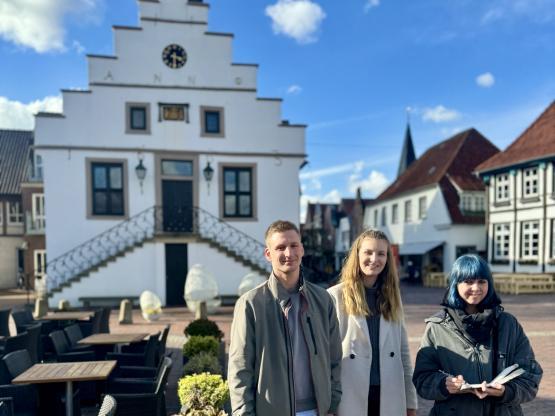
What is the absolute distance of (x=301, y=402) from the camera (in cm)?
228

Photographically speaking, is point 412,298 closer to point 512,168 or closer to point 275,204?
point 275,204

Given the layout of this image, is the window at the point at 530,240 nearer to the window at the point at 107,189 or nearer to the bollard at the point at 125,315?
the bollard at the point at 125,315

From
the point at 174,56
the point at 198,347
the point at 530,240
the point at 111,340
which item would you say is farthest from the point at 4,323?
the point at 530,240

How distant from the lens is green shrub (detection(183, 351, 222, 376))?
182 inches

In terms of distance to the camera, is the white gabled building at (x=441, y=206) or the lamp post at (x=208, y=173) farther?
the white gabled building at (x=441, y=206)

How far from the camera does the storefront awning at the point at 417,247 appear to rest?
79.1 ft

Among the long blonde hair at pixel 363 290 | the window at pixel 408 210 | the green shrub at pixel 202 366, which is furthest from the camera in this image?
the window at pixel 408 210

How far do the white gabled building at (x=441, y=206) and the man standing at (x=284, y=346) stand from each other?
902 inches

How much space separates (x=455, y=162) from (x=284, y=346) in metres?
25.9

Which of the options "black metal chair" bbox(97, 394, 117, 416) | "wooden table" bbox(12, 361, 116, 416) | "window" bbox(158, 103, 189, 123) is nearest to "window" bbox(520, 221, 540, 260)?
"window" bbox(158, 103, 189, 123)

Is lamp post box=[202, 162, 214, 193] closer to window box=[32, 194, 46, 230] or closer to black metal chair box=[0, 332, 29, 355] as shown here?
black metal chair box=[0, 332, 29, 355]

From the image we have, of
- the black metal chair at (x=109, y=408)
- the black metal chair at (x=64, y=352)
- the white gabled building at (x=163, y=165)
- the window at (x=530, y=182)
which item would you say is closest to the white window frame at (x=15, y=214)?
the white gabled building at (x=163, y=165)

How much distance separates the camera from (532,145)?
21047 mm

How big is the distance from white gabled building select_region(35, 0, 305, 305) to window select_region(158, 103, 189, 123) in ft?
0.12
